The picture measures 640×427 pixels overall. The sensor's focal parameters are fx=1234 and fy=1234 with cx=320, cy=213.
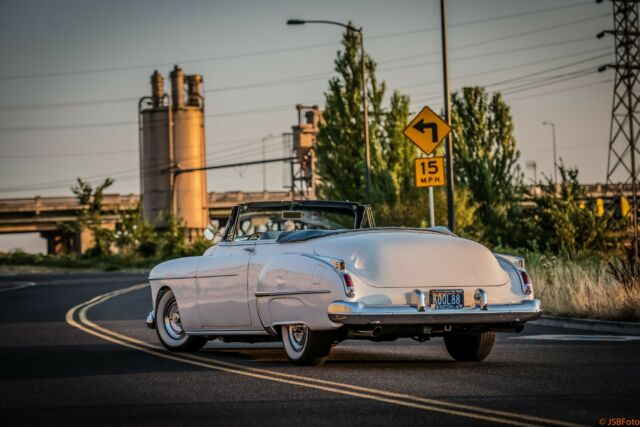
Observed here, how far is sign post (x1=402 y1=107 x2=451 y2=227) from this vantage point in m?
24.1

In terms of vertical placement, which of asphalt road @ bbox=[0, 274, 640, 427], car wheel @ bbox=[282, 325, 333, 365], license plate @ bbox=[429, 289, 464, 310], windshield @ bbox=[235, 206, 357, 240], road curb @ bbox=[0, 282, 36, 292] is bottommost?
road curb @ bbox=[0, 282, 36, 292]

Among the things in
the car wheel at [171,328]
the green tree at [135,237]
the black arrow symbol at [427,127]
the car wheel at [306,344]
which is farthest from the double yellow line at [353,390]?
the green tree at [135,237]

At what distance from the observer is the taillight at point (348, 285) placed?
36.3 feet

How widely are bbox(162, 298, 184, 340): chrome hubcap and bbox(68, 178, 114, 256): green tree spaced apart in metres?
61.0

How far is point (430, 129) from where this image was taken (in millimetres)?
24438

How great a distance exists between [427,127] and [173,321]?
11.3 metres

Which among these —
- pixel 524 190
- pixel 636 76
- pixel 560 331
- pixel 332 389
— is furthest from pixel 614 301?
pixel 636 76

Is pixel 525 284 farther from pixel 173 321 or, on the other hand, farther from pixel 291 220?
pixel 173 321

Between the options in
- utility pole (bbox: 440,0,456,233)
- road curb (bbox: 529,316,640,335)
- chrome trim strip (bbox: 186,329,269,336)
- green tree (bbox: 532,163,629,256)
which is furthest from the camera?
green tree (bbox: 532,163,629,256)

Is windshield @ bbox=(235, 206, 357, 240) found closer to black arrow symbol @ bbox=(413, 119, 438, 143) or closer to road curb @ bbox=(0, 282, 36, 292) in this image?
black arrow symbol @ bbox=(413, 119, 438, 143)

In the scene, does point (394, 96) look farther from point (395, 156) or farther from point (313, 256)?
point (313, 256)

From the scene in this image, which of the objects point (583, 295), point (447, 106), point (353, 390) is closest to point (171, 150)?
point (447, 106)

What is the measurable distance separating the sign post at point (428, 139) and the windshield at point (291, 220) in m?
10.2

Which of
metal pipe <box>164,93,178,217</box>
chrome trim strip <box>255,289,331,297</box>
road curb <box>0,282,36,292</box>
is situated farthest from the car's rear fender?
metal pipe <box>164,93,178,217</box>
